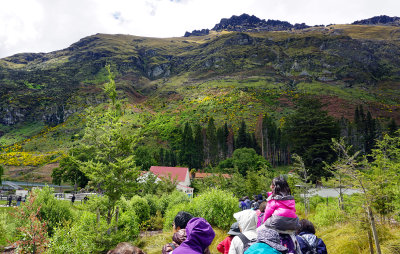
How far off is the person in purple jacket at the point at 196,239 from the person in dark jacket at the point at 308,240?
185 centimetres

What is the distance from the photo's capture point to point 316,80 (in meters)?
126

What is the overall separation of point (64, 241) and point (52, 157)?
87.6 metres

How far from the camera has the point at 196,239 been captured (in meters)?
2.78

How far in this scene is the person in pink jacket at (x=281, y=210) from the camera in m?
2.69

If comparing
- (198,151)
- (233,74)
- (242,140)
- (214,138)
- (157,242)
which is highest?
(233,74)

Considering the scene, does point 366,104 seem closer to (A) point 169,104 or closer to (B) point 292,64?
(B) point 292,64

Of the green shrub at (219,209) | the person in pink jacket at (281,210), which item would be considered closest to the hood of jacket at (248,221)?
the person in pink jacket at (281,210)

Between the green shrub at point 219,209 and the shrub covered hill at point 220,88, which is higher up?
the shrub covered hill at point 220,88

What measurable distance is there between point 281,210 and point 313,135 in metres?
45.8

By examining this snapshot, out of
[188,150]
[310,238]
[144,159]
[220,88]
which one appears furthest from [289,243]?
[220,88]

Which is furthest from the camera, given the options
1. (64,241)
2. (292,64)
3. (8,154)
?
(292,64)

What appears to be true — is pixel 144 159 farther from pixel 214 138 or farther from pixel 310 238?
pixel 310 238

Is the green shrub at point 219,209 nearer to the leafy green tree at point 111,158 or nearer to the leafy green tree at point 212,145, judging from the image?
the leafy green tree at point 111,158

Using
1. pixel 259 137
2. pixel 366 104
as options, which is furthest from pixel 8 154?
pixel 366 104
